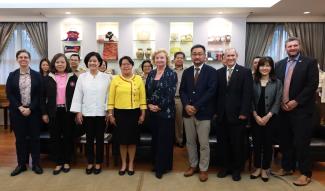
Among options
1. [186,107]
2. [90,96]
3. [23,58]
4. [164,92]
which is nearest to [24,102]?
[23,58]

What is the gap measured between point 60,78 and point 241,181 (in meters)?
2.55

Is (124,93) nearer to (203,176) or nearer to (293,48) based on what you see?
(203,176)

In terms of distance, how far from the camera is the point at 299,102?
329cm

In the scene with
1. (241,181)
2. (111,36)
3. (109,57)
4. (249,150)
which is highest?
(111,36)

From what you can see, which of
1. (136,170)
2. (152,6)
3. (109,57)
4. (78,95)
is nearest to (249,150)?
(136,170)

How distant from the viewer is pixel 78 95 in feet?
11.6

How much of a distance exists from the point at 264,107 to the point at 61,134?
2.51m

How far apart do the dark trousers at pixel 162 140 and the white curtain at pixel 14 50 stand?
4.88 metres

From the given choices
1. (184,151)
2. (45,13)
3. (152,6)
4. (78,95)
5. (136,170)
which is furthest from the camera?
(45,13)

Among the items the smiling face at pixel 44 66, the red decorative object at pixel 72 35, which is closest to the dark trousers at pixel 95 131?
the smiling face at pixel 44 66

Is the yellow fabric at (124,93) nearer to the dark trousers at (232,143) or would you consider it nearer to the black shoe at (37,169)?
the dark trousers at (232,143)

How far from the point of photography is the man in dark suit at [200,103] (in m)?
3.41

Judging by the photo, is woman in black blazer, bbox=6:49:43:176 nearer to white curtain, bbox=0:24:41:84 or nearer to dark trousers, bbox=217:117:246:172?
dark trousers, bbox=217:117:246:172

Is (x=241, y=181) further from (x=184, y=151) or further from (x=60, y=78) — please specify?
(x=60, y=78)
